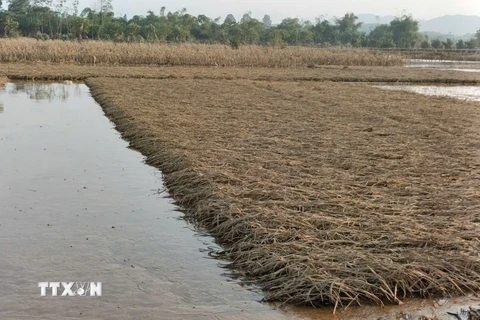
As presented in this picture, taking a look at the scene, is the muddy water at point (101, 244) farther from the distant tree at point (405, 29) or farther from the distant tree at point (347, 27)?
the distant tree at point (405, 29)

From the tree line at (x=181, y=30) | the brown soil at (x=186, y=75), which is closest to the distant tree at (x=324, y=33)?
the tree line at (x=181, y=30)

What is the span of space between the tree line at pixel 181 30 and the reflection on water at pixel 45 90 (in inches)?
728

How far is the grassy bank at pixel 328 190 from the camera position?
177 inches

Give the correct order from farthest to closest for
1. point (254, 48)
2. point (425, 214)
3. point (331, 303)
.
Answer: point (254, 48) < point (425, 214) < point (331, 303)

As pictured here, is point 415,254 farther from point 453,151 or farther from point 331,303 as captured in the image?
point 453,151

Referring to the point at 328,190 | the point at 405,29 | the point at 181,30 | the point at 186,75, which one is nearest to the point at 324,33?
the point at 405,29

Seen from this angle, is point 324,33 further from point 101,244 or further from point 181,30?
point 101,244

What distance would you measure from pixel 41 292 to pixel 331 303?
2.13 metres

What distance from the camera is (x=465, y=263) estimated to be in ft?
15.4

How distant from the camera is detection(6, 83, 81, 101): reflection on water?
16.3 meters

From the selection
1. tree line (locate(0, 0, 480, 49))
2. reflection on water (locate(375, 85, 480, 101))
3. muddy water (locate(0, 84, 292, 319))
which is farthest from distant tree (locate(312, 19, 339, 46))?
muddy water (locate(0, 84, 292, 319))

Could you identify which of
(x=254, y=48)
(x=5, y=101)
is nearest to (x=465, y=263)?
(x=5, y=101)

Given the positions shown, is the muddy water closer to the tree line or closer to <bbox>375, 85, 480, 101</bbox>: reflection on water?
<bbox>375, 85, 480, 101</bbox>: reflection on water

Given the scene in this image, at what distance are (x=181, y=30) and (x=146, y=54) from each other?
1173 inches
